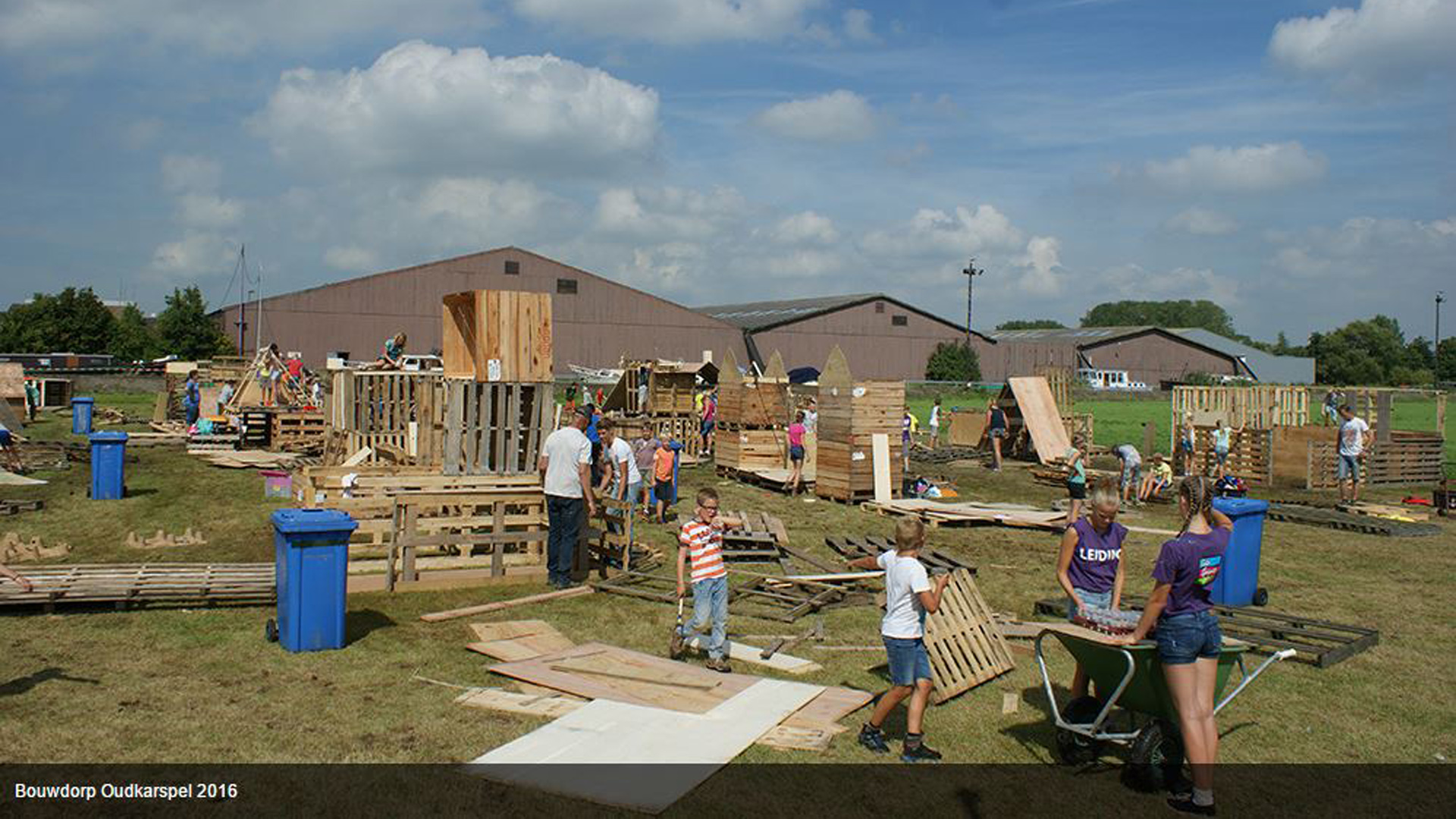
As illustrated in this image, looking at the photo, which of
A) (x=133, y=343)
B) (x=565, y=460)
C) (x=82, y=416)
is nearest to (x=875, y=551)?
(x=565, y=460)

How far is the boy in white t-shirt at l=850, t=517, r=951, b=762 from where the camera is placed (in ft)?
22.2

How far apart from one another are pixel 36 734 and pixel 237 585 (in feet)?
12.9

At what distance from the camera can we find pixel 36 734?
6.54 meters

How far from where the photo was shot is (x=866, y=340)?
7325 centimetres

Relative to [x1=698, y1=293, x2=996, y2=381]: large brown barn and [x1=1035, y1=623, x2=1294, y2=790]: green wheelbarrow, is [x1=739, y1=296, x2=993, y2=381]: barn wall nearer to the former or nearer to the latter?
[x1=698, y1=293, x2=996, y2=381]: large brown barn

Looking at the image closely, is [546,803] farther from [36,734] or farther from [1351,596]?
[1351,596]

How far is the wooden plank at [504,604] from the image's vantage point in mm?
10180

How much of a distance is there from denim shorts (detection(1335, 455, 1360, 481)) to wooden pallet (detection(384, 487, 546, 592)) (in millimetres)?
16407

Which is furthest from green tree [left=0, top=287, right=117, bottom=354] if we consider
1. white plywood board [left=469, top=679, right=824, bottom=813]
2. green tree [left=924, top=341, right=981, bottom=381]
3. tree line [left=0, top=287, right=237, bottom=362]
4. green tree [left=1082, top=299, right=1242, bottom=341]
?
green tree [left=1082, top=299, right=1242, bottom=341]

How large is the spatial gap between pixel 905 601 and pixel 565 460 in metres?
5.64

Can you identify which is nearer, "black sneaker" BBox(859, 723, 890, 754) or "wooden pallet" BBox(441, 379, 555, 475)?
"black sneaker" BBox(859, 723, 890, 754)

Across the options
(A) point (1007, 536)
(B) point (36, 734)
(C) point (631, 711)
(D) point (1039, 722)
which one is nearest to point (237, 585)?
(B) point (36, 734)

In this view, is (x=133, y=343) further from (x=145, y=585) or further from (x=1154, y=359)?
(x=1154, y=359)

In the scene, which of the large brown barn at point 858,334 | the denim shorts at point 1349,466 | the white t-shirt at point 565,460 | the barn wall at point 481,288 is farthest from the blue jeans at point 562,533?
→ the large brown barn at point 858,334
